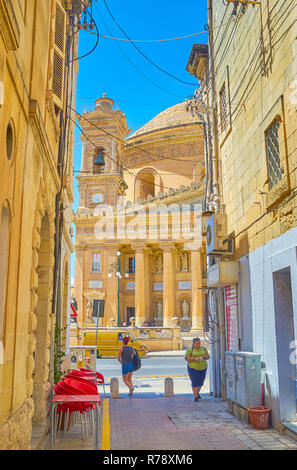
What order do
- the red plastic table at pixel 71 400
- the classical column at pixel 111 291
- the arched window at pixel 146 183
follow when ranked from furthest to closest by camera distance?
the arched window at pixel 146 183
the classical column at pixel 111 291
the red plastic table at pixel 71 400

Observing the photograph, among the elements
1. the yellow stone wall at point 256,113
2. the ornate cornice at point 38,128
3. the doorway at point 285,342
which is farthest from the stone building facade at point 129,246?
the ornate cornice at point 38,128

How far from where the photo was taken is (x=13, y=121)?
16.0ft

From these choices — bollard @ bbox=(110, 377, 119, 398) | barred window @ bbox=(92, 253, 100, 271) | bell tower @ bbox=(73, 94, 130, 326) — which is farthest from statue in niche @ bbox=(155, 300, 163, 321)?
bollard @ bbox=(110, 377, 119, 398)

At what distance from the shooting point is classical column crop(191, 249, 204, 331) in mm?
37500

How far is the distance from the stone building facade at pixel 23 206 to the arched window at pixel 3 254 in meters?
0.01

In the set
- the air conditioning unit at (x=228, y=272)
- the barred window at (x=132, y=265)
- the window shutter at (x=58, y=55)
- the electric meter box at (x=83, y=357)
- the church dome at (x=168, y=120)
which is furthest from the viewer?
the church dome at (x=168, y=120)

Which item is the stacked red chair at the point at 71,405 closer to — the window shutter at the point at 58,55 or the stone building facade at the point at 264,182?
the stone building facade at the point at 264,182

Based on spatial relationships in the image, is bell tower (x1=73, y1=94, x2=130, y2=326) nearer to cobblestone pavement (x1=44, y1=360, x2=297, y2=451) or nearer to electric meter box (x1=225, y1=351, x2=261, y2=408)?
cobblestone pavement (x1=44, y1=360, x2=297, y2=451)

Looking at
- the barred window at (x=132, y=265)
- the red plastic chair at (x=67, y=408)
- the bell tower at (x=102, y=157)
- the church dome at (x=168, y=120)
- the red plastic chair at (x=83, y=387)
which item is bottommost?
the red plastic chair at (x=67, y=408)

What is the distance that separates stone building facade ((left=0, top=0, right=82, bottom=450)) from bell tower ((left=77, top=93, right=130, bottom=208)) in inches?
1349

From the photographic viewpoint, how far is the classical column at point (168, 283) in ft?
125

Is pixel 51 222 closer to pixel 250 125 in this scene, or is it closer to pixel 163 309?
pixel 250 125

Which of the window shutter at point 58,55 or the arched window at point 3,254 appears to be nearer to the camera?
the arched window at point 3,254
